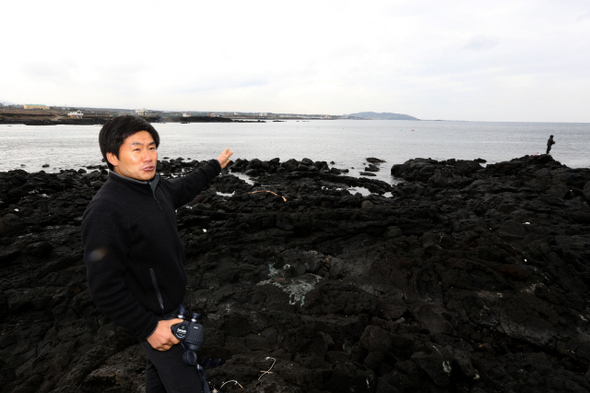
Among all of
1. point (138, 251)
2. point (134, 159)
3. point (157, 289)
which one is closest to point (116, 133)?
point (134, 159)

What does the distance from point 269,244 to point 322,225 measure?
1.94 metres

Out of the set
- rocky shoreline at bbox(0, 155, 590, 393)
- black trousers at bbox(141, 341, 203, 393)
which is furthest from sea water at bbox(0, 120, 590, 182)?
black trousers at bbox(141, 341, 203, 393)

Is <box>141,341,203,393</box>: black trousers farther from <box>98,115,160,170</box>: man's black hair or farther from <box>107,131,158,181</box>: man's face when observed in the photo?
<box>98,115,160,170</box>: man's black hair

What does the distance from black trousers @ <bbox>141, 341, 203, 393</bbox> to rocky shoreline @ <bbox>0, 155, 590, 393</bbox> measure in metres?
1.27

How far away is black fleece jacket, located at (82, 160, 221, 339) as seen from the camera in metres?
1.92

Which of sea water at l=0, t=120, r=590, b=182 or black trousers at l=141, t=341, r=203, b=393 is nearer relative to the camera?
black trousers at l=141, t=341, r=203, b=393

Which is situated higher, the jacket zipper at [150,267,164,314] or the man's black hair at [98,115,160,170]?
the man's black hair at [98,115,160,170]

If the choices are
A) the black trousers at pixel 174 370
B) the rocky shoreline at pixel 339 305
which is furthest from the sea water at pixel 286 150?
the black trousers at pixel 174 370

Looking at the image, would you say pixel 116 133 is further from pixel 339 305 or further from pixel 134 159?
pixel 339 305

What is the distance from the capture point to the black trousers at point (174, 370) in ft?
7.66

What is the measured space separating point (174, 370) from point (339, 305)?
4129 mm

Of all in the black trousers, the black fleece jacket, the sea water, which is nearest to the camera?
the black fleece jacket

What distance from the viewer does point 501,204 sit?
13859 millimetres

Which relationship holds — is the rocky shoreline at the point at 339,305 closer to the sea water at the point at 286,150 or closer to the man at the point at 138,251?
the man at the point at 138,251
